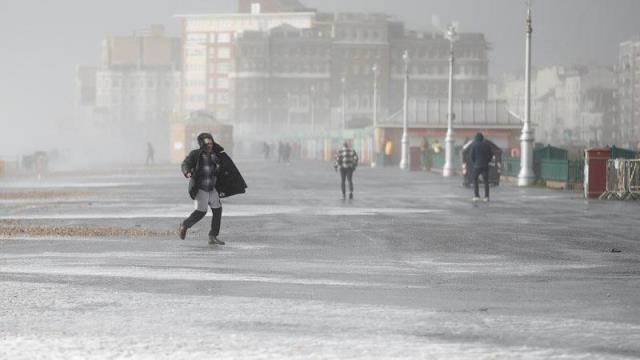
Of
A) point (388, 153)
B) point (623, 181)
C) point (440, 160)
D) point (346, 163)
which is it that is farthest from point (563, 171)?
point (388, 153)

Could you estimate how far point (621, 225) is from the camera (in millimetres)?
24250

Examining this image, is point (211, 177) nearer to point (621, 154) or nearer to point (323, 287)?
point (323, 287)

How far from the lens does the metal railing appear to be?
34.8m

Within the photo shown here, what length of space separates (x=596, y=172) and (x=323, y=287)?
2340 cm

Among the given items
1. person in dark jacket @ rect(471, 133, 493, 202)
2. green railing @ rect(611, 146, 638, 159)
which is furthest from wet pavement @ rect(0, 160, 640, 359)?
green railing @ rect(611, 146, 638, 159)

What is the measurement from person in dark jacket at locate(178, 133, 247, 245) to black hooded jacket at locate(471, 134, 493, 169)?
50.8ft

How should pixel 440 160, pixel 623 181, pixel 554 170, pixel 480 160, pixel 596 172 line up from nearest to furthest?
pixel 480 160 < pixel 623 181 < pixel 596 172 < pixel 554 170 < pixel 440 160

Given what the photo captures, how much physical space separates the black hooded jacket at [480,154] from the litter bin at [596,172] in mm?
2715

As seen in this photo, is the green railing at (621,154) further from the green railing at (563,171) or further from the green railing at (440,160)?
the green railing at (440,160)

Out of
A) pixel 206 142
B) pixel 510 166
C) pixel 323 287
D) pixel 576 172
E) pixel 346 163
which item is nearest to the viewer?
pixel 323 287

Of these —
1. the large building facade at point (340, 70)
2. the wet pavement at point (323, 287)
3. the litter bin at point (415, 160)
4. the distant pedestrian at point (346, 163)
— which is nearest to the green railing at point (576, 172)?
the distant pedestrian at point (346, 163)

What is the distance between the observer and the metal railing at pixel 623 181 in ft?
114

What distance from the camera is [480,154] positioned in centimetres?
3428

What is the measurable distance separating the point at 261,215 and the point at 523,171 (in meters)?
19.9
